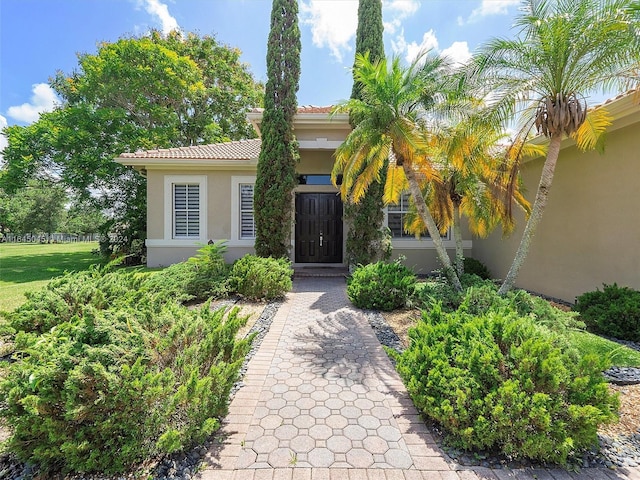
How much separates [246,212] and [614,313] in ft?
37.3

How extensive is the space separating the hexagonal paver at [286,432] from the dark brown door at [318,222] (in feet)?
31.3

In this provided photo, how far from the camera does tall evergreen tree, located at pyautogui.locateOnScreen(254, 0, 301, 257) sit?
398 inches

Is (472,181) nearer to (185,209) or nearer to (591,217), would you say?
(591,217)

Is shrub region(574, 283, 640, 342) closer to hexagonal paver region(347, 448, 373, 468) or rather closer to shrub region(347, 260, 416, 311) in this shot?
shrub region(347, 260, 416, 311)

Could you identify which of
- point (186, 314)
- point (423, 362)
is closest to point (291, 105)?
point (186, 314)

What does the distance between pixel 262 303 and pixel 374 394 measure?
181 inches

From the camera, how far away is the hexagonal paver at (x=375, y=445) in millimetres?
2654

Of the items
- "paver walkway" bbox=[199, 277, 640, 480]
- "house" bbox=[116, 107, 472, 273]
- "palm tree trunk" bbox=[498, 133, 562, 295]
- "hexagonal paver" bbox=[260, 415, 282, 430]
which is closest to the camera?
"paver walkway" bbox=[199, 277, 640, 480]

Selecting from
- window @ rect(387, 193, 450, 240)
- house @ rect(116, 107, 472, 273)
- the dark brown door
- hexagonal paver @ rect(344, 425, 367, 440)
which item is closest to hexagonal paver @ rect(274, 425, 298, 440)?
hexagonal paver @ rect(344, 425, 367, 440)

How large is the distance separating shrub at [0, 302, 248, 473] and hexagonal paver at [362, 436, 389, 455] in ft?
4.81

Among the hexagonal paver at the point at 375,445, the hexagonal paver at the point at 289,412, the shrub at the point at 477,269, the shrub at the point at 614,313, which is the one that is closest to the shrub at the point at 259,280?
the hexagonal paver at the point at 289,412

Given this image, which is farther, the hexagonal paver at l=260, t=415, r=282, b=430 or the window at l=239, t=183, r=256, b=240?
the window at l=239, t=183, r=256, b=240

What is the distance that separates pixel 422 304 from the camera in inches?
274

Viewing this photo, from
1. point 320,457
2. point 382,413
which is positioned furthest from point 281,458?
point 382,413
